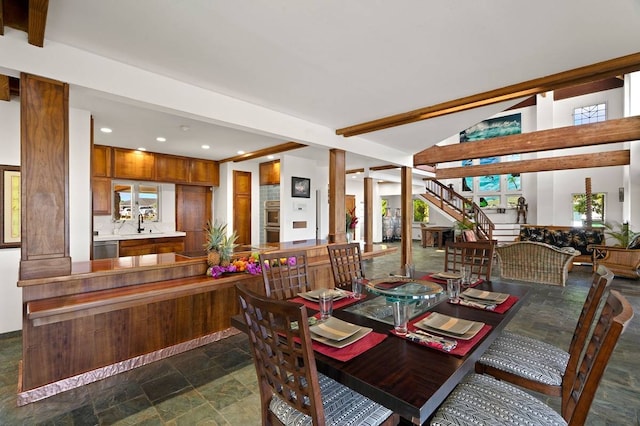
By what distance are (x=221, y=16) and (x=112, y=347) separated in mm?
2675

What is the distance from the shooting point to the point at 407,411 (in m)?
0.94

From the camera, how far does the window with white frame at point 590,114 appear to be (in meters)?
9.51

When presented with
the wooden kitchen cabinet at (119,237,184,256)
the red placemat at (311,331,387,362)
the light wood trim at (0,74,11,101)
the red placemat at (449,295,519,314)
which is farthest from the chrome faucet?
the red placemat at (449,295,519,314)

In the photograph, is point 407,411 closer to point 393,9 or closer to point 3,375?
point 393,9

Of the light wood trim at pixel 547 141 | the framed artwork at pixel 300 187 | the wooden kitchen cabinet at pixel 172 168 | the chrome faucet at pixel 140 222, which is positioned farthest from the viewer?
the framed artwork at pixel 300 187

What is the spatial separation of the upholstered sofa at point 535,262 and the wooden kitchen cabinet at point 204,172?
5895 mm

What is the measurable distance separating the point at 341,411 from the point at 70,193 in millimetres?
3505

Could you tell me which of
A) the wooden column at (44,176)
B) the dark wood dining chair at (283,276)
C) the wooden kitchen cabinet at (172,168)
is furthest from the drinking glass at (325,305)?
the wooden kitchen cabinet at (172,168)

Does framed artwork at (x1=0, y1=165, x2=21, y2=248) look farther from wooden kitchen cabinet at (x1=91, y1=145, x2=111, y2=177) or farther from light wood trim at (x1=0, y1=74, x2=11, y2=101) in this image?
wooden kitchen cabinet at (x1=91, y1=145, x2=111, y2=177)

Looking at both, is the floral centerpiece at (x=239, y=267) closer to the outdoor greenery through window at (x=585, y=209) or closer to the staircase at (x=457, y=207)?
the staircase at (x=457, y=207)

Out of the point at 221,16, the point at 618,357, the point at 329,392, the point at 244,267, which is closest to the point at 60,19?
the point at 221,16

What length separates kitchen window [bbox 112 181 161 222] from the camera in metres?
5.37

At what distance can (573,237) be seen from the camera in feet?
24.2

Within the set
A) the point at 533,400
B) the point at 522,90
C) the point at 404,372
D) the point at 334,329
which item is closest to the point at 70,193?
the point at 334,329
